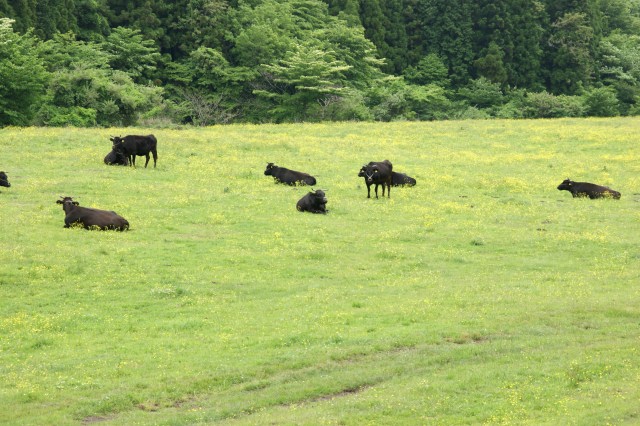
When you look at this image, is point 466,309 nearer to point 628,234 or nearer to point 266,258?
point 266,258

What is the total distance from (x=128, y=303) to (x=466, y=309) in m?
7.31

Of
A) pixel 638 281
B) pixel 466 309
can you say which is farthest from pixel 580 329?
pixel 638 281

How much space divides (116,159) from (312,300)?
20.2 meters

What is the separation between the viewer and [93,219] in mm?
26281

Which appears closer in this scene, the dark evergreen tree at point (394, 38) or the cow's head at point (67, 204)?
the cow's head at point (67, 204)

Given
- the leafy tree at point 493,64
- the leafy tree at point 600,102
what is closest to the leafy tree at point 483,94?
the leafy tree at point 493,64

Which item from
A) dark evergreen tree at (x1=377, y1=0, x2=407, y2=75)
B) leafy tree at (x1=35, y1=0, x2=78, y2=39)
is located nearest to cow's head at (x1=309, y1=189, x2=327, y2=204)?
leafy tree at (x1=35, y1=0, x2=78, y2=39)

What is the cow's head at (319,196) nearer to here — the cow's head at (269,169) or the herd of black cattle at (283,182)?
the herd of black cattle at (283,182)

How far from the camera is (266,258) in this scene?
2398cm

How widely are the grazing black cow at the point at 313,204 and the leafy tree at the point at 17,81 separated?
24.6 m

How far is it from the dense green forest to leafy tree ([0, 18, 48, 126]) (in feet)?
0.32

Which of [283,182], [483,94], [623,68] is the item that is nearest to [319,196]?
[283,182]

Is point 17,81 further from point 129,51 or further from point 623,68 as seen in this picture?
point 623,68

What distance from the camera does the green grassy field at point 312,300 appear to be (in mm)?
13898
